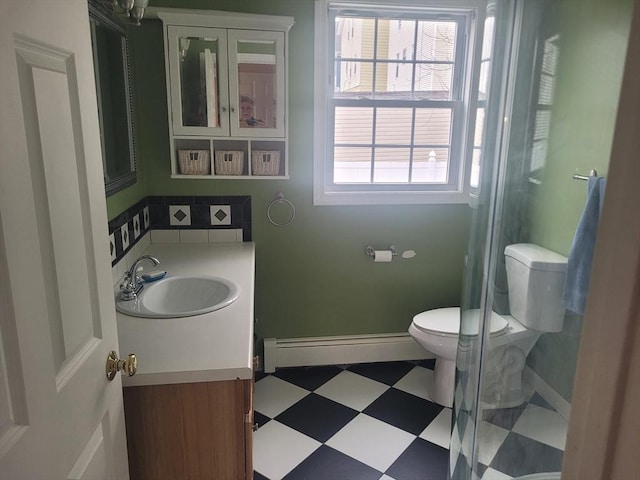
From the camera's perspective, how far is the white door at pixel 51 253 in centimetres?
71

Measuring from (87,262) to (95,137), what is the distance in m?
0.26

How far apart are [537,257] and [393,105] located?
1.45m

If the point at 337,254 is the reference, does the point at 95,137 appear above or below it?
above

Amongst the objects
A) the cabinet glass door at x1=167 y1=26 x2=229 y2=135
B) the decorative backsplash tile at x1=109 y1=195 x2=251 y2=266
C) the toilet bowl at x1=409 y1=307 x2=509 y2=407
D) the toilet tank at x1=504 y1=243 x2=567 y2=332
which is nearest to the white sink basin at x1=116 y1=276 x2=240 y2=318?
the decorative backsplash tile at x1=109 y1=195 x2=251 y2=266

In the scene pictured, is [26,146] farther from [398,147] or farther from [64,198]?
[398,147]

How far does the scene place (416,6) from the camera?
2609mm

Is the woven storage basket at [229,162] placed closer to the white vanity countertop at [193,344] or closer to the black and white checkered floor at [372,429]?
the white vanity countertop at [193,344]

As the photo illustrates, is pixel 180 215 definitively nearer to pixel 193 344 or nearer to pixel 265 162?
pixel 265 162

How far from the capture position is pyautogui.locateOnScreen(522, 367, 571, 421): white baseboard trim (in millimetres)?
1375

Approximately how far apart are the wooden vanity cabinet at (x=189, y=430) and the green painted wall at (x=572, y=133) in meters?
0.91

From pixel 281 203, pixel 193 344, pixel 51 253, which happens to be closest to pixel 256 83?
pixel 281 203

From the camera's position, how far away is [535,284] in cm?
167

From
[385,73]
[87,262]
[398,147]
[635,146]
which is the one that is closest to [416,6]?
[385,73]

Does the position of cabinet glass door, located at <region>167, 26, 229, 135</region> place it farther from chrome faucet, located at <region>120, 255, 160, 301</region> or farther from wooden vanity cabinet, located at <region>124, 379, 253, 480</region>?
wooden vanity cabinet, located at <region>124, 379, 253, 480</region>
